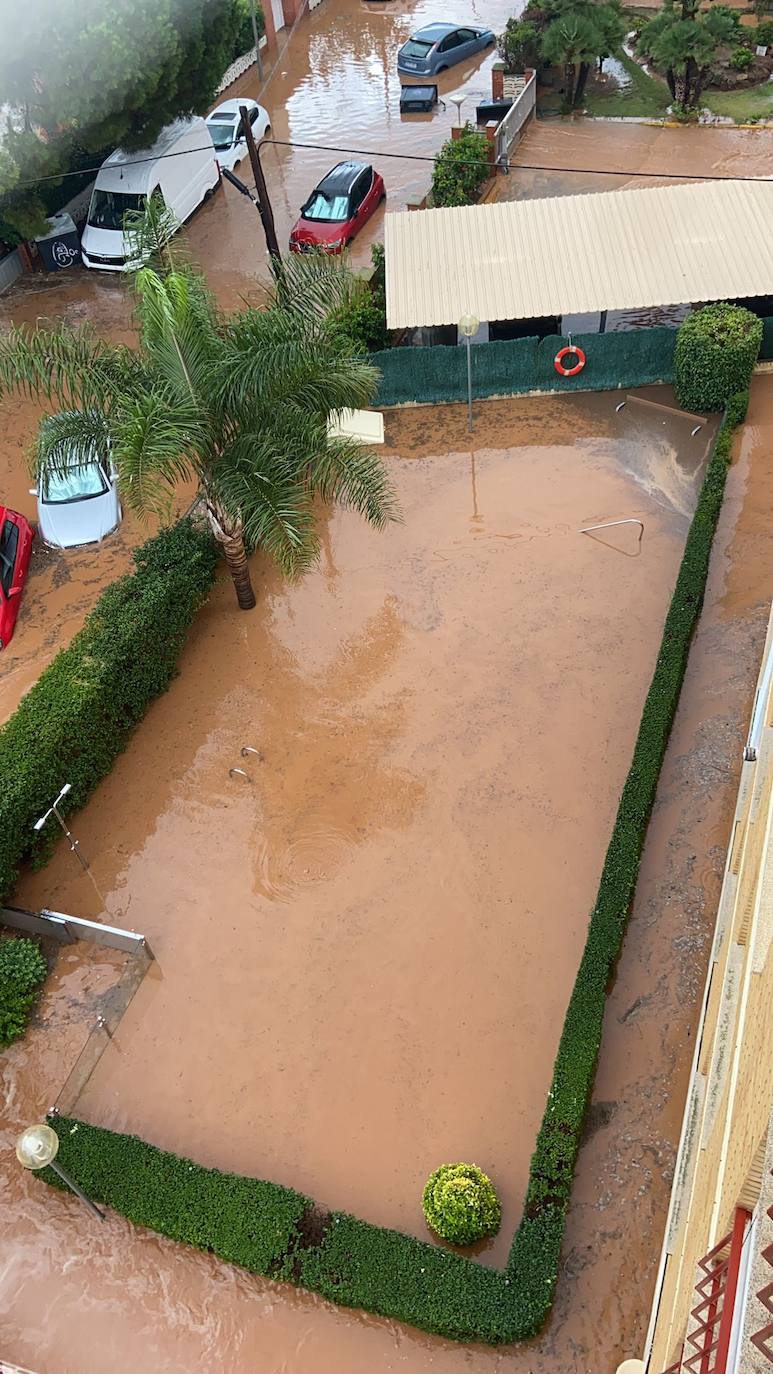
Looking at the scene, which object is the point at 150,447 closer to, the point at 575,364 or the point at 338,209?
the point at 575,364

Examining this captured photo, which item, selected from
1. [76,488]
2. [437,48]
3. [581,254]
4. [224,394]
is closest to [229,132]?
[437,48]

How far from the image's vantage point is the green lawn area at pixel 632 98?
84.5 feet

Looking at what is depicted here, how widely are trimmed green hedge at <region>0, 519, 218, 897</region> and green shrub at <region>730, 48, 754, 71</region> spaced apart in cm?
2351

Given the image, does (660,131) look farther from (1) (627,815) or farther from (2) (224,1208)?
(2) (224,1208)

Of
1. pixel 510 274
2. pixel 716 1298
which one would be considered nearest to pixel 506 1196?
pixel 716 1298

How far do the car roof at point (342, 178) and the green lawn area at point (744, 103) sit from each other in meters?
10.4

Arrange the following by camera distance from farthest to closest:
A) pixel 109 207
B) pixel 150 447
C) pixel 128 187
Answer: pixel 109 207 → pixel 128 187 → pixel 150 447

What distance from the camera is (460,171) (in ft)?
72.6

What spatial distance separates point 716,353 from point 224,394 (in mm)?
8854

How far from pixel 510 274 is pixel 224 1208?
50.9 ft

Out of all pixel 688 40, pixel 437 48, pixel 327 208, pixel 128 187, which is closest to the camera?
pixel 128 187

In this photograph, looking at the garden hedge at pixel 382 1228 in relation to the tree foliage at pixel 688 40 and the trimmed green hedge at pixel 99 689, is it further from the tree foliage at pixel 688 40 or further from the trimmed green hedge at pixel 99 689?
the tree foliage at pixel 688 40

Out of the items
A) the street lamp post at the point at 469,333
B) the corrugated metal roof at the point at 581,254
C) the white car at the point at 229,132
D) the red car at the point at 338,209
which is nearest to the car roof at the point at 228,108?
the white car at the point at 229,132

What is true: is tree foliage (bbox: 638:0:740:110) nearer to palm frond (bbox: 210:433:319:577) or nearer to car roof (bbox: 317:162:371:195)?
car roof (bbox: 317:162:371:195)
